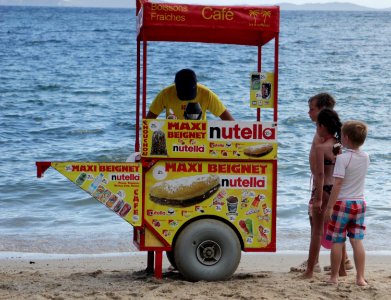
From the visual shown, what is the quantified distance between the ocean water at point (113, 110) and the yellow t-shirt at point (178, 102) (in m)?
2.34

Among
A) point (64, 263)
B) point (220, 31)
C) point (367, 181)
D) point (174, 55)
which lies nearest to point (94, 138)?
point (367, 181)

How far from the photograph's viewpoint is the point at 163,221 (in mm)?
5727

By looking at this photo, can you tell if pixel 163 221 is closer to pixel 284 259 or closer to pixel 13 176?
pixel 284 259

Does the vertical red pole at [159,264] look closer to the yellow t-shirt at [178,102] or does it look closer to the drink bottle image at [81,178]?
the drink bottle image at [81,178]

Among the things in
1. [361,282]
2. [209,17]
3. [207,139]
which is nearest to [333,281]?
[361,282]

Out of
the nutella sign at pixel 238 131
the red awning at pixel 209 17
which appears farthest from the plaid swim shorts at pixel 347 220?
the red awning at pixel 209 17

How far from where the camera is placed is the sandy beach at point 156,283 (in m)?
5.39

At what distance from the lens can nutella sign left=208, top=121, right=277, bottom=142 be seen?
5652 mm

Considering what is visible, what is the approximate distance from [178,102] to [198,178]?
2.31 feet

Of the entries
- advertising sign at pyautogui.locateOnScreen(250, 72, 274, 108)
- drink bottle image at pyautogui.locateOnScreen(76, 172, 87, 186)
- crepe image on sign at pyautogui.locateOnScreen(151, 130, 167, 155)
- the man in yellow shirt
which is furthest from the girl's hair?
drink bottle image at pyautogui.locateOnScreen(76, 172, 87, 186)

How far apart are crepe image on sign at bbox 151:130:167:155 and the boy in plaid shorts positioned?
4.03 ft

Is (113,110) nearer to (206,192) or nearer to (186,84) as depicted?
(186,84)

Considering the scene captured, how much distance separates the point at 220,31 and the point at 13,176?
655 cm

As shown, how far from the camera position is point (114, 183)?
5.64 meters
